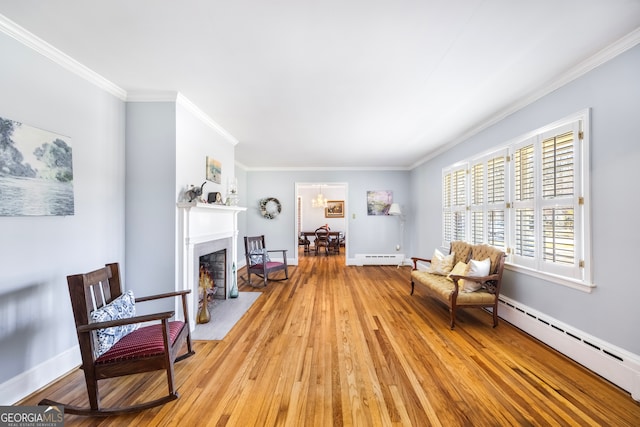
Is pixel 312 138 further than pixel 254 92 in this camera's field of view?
Yes

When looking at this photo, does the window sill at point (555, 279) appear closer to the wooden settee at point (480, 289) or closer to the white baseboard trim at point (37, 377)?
the wooden settee at point (480, 289)

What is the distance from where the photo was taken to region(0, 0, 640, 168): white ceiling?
1.60m

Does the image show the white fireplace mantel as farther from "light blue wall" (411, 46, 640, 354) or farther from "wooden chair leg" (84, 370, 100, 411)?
"light blue wall" (411, 46, 640, 354)

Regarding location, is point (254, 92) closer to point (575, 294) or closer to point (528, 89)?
point (528, 89)

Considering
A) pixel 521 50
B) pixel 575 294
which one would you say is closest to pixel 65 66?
pixel 521 50

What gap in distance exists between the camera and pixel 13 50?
1.79 meters

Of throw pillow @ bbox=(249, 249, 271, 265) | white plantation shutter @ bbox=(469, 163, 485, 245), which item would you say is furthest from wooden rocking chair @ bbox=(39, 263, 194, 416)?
white plantation shutter @ bbox=(469, 163, 485, 245)

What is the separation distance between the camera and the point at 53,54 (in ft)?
6.53

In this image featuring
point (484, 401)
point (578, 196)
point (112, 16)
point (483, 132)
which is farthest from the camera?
point (483, 132)

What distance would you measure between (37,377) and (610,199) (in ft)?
15.1

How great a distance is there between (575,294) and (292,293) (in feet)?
11.4

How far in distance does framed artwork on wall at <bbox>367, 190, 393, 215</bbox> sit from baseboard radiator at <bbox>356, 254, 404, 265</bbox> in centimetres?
114

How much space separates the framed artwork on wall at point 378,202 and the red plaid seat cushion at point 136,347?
5.50 meters

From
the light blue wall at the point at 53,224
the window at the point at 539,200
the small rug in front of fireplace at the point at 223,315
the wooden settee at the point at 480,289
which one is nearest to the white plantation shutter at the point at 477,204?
the window at the point at 539,200
